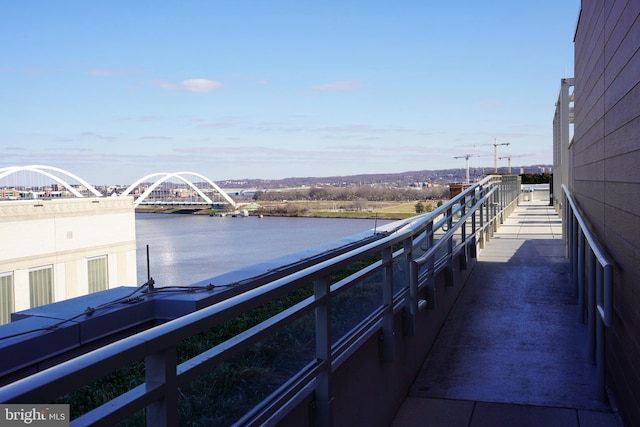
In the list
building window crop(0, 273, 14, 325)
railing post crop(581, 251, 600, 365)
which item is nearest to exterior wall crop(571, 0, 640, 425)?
railing post crop(581, 251, 600, 365)

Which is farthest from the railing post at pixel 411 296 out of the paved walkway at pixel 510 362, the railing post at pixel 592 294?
the railing post at pixel 592 294

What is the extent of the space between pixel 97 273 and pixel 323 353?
31.4m

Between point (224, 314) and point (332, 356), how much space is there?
1250mm

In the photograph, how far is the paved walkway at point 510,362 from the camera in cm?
393

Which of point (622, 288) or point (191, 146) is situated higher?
point (191, 146)

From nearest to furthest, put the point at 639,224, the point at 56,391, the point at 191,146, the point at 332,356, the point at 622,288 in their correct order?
the point at 56,391, the point at 639,224, the point at 332,356, the point at 622,288, the point at 191,146

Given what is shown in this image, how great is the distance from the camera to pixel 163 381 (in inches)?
61.2

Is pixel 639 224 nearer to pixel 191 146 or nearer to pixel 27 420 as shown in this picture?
pixel 27 420

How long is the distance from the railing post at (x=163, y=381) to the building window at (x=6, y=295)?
2379 centimetres

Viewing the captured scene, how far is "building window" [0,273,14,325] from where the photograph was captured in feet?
76.5

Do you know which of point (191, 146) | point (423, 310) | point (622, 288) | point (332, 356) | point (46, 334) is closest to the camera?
point (332, 356)

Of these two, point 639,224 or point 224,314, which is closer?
point 224,314

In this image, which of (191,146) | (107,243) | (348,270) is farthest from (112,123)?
(348,270)

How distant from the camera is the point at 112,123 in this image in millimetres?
95125
